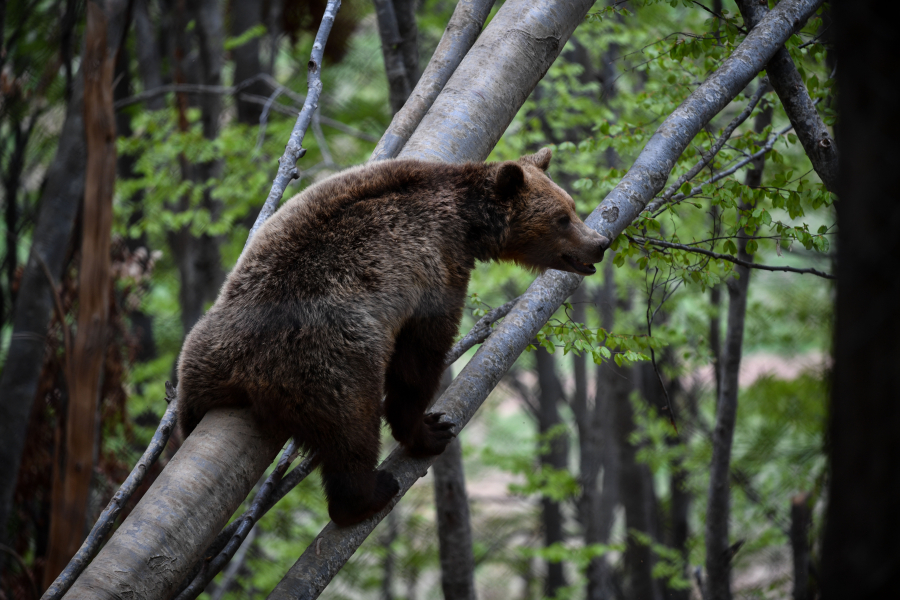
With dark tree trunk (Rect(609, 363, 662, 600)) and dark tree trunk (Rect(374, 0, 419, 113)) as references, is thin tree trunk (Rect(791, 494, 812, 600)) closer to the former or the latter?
dark tree trunk (Rect(609, 363, 662, 600))

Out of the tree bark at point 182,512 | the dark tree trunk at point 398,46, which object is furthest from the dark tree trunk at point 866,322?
the dark tree trunk at point 398,46

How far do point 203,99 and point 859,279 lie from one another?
338 inches

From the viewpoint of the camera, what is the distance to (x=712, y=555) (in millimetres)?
5973

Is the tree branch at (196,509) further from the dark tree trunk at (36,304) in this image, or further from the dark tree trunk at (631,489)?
the dark tree trunk at (631,489)

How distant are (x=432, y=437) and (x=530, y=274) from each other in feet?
22.6

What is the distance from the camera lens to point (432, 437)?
329 centimetres

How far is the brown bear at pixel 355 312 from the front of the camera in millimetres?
2846

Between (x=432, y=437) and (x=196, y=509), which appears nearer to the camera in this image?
(x=196, y=509)

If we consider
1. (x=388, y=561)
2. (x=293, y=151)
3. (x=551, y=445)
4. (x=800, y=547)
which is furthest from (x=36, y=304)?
(x=388, y=561)

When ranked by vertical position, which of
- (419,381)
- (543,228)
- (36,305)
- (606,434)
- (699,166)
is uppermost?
(699,166)

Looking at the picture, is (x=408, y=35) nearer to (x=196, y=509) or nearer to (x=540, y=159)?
(x=540, y=159)

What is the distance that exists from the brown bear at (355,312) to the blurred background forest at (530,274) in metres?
0.69

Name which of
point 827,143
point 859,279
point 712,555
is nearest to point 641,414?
point 712,555

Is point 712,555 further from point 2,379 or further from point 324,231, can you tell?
point 2,379
